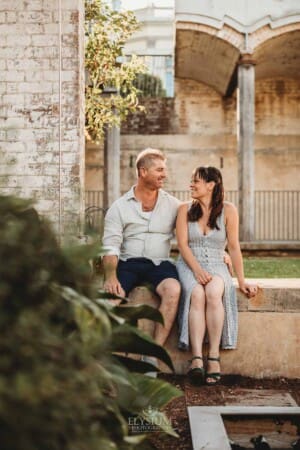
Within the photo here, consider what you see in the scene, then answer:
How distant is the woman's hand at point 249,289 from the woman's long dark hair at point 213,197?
393 millimetres

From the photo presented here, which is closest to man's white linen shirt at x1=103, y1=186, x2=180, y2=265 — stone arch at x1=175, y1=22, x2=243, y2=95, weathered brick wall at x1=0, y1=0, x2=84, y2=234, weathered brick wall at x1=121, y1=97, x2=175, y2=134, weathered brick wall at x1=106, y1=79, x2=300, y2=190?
weathered brick wall at x1=0, y1=0, x2=84, y2=234

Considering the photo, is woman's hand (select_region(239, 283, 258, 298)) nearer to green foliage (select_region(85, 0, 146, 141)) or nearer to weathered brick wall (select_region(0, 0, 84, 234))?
weathered brick wall (select_region(0, 0, 84, 234))

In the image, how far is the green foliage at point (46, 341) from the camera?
0.94 meters

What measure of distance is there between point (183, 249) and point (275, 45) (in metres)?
11.8

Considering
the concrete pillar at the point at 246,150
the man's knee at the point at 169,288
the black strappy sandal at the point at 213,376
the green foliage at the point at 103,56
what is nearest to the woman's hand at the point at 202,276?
the man's knee at the point at 169,288

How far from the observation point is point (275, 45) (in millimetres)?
15078

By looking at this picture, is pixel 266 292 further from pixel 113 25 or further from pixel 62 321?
pixel 113 25

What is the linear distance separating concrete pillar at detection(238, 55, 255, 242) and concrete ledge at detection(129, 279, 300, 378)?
10092 mm

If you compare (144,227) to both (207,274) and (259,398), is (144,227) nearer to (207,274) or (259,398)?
(207,274)

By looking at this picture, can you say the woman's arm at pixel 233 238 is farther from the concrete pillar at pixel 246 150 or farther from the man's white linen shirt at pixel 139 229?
the concrete pillar at pixel 246 150

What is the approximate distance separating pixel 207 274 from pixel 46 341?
3.08 meters

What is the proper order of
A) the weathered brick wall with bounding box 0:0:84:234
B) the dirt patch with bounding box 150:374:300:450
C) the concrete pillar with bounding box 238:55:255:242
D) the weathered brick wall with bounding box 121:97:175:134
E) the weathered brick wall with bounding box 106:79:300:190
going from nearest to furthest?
the dirt patch with bounding box 150:374:300:450
the weathered brick wall with bounding box 0:0:84:234
the concrete pillar with bounding box 238:55:255:242
the weathered brick wall with bounding box 106:79:300:190
the weathered brick wall with bounding box 121:97:175:134

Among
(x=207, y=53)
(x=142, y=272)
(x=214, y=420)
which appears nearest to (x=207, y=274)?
(x=142, y=272)

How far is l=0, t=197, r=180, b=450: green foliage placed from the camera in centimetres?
94
